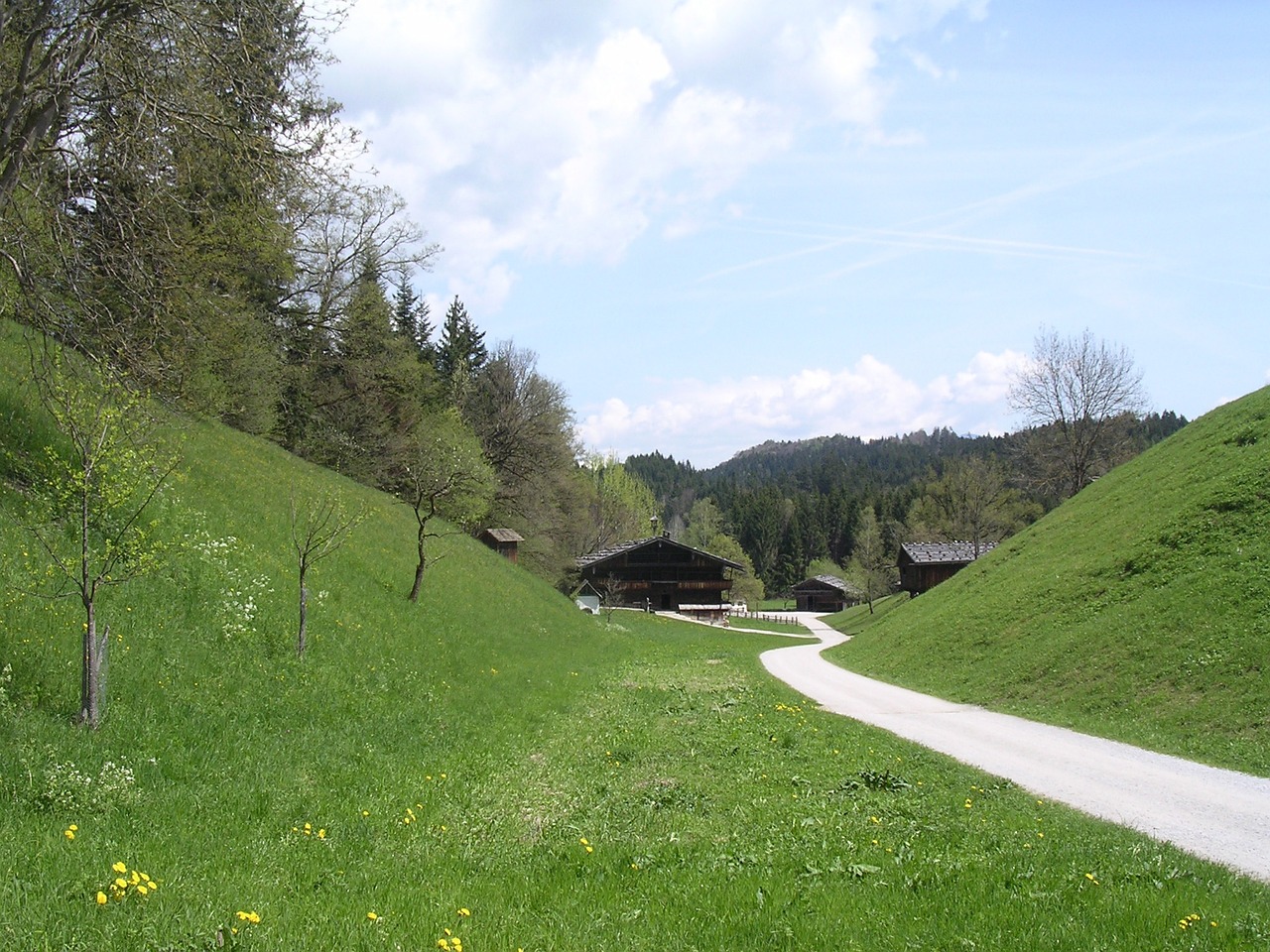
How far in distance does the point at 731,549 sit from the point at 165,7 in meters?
117

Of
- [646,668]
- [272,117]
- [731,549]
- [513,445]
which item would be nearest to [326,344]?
[513,445]

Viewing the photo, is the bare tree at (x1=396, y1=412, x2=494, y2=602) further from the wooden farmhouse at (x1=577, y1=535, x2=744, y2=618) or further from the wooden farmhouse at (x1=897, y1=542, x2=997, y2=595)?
the wooden farmhouse at (x1=897, y1=542, x2=997, y2=595)

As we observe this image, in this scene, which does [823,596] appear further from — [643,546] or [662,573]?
[643,546]

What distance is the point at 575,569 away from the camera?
68.6 m

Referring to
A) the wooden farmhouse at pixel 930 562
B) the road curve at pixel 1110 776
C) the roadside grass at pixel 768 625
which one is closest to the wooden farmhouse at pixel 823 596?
the roadside grass at pixel 768 625

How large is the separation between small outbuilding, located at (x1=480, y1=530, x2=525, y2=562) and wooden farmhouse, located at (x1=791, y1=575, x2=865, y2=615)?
77.4m

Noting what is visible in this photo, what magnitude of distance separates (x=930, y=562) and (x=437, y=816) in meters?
64.2

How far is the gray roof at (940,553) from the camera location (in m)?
67.4

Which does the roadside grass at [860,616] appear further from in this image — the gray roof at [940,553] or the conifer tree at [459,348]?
the conifer tree at [459,348]

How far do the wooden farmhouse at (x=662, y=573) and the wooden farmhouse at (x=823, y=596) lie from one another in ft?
127

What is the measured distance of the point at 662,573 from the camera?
3246 inches

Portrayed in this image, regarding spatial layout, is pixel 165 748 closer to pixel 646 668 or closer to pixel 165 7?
pixel 165 7

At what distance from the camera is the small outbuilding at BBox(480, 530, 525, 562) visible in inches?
1805

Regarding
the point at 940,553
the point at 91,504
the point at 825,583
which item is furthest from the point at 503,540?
the point at 825,583
